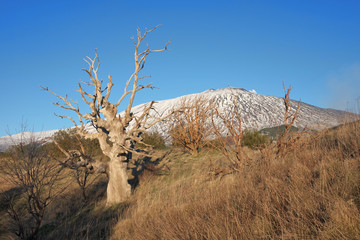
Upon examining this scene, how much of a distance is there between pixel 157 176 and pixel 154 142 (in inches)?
315

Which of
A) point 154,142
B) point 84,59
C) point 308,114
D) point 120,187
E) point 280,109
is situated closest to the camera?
point 120,187

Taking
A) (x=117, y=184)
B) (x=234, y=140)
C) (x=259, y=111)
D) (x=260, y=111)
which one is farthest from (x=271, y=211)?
(x=260, y=111)

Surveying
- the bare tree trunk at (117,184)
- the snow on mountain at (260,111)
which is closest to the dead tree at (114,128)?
the bare tree trunk at (117,184)

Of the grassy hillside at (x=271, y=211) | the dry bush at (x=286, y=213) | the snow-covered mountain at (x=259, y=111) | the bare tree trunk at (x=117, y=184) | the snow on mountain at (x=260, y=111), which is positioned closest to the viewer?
the dry bush at (x=286, y=213)

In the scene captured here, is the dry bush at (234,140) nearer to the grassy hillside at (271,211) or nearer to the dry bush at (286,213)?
the grassy hillside at (271,211)

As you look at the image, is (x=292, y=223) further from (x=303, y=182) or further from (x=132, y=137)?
(x=132, y=137)

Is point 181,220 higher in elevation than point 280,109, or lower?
lower

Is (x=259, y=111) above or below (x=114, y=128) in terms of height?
above

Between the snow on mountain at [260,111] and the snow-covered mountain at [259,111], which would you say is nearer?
the snow-covered mountain at [259,111]

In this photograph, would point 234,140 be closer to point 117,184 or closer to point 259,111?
point 117,184

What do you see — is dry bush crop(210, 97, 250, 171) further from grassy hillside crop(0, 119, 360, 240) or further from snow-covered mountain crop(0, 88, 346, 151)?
snow-covered mountain crop(0, 88, 346, 151)

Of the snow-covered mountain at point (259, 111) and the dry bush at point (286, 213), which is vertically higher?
the snow-covered mountain at point (259, 111)

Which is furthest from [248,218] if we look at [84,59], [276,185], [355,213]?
[84,59]

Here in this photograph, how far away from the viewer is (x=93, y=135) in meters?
9.55
